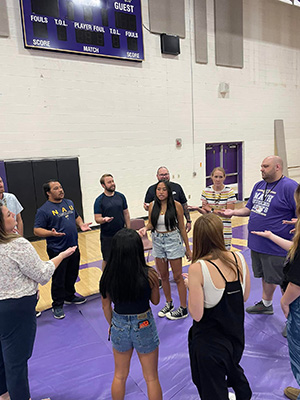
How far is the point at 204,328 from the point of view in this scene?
1.78 metres

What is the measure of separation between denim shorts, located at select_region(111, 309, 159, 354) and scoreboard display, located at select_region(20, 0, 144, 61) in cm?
691

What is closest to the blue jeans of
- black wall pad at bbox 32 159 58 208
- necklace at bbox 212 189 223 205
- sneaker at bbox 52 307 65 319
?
necklace at bbox 212 189 223 205

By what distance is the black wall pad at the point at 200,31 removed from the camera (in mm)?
9172

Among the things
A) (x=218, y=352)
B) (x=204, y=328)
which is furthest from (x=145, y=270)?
(x=218, y=352)

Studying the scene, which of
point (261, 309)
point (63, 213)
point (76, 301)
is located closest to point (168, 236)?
point (63, 213)

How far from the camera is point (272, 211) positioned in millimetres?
3146

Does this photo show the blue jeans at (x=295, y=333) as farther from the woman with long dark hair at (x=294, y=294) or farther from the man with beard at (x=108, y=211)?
the man with beard at (x=108, y=211)

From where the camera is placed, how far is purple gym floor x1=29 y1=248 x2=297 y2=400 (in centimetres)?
252

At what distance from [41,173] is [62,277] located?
411cm

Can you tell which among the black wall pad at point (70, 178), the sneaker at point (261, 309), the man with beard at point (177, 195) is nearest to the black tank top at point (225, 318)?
the sneaker at point (261, 309)

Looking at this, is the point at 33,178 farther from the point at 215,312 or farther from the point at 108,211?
the point at 215,312

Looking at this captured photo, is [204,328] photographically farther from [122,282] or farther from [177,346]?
[177,346]

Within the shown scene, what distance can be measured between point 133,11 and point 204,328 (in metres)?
8.48

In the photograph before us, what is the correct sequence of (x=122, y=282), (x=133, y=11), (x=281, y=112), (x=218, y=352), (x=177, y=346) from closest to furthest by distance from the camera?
1. (x=218, y=352)
2. (x=122, y=282)
3. (x=177, y=346)
4. (x=133, y=11)
5. (x=281, y=112)
